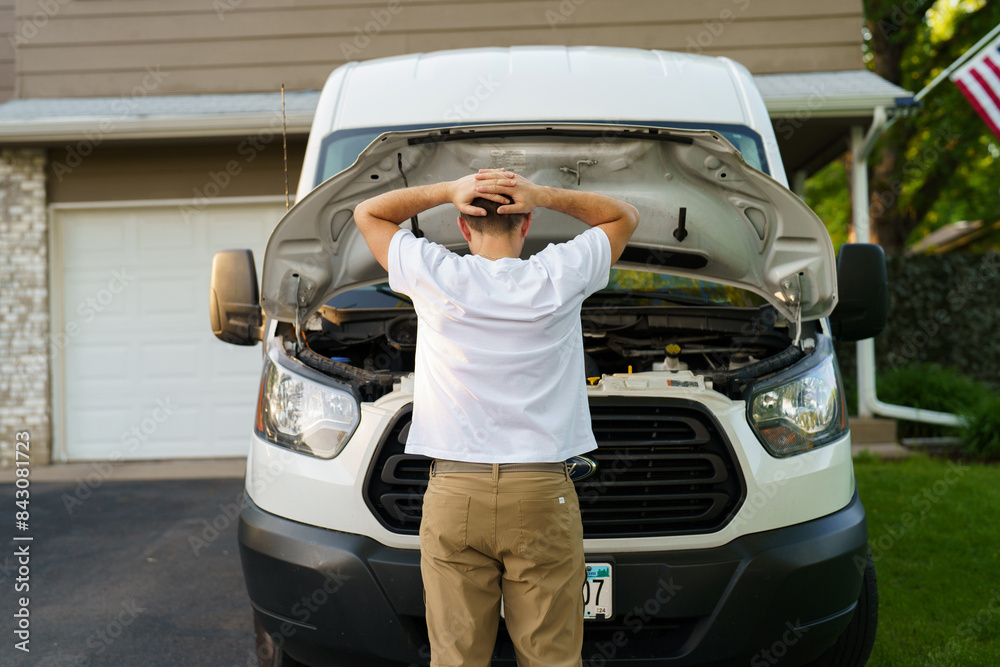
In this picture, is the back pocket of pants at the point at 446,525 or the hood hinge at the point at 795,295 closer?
the back pocket of pants at the point at 446,525

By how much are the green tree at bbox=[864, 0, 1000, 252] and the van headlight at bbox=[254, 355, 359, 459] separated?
12.0 metres

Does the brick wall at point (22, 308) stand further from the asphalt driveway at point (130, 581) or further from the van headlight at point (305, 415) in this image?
the van headlight at point (305, 415)

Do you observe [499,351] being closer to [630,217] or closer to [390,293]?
[630,217]

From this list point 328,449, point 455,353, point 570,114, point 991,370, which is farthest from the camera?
point 991,370

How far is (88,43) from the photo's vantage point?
8.34 meters

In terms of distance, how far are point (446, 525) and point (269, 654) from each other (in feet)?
4.35

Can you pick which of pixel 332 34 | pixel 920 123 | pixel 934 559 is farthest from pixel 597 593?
pixel 920 123

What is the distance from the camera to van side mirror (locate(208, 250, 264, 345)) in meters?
3.13

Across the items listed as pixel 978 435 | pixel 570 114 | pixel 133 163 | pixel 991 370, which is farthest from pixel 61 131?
pixel 991 370

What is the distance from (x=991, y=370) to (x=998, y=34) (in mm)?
3999

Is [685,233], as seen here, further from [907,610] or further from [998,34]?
[998,34]

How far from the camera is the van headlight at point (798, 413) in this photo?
8.17 feet
